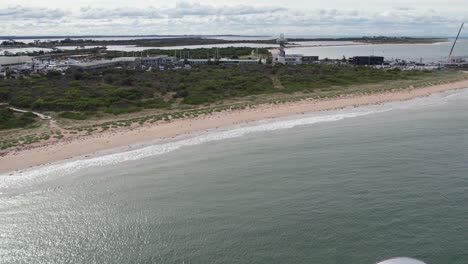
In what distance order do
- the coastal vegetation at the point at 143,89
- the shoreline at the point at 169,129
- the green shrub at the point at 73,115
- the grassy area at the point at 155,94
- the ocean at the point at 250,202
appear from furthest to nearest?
1. the coastal vegetation at the point at 143,89
2. the green shrub at the point at 73,115
3. the grassy area at the point at 155,94
4. the shoreline at the point at 169,129
5. the ocean at the point at 250,202

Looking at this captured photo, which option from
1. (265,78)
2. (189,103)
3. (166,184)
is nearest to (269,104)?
(189,103)

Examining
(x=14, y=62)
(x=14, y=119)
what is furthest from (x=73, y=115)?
(x=14, y=62)

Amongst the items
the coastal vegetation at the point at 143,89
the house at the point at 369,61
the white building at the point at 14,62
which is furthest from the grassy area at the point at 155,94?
the house at the point at 369,61

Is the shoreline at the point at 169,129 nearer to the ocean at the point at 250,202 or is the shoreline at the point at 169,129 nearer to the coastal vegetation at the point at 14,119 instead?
the ocean at the point at 250,202

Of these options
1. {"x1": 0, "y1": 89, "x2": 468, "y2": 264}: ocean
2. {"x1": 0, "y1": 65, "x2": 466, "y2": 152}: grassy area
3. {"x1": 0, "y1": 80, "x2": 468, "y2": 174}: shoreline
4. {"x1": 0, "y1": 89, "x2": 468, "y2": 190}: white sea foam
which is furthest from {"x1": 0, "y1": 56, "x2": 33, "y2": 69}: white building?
{"x1": 0, "y1": 89, "x2": 468, "y2": 264}: ocean

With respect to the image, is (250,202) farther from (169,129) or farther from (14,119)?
(14,119)

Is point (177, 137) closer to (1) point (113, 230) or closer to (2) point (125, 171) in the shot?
(2) point (125, 171)
